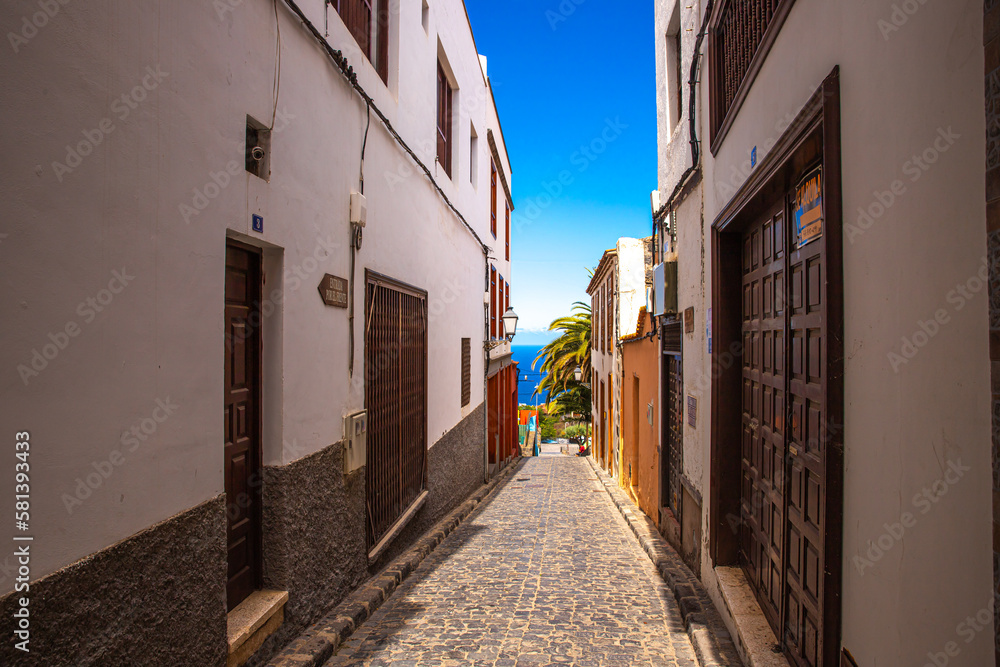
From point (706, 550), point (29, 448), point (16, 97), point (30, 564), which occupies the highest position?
point (16, 97)

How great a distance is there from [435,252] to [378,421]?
127 inches

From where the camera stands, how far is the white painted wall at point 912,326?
5.15ft

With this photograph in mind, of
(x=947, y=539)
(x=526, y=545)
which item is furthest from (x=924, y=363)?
(x=526, y=545)

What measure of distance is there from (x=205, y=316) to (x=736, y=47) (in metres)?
4.21

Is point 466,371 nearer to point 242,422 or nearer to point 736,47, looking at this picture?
point 736,47

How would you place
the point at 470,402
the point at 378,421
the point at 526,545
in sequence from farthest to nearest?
the point at 470,402, the point at 526,545, the point at 378,421

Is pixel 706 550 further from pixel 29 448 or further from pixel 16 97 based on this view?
pixel 16 97

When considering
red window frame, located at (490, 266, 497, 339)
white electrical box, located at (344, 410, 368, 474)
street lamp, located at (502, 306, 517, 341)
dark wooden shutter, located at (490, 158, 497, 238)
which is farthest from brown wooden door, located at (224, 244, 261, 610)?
dark wooden shutter, located at (490, 158, 497, 238)

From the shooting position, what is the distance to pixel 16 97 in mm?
1880

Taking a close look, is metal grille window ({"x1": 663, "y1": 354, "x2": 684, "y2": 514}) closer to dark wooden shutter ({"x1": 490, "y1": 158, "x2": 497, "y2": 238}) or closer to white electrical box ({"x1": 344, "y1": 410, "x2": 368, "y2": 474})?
white electrical box ({"x1": 344, "y1": 410, "x2": 368, "y2": 474})

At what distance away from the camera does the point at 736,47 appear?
181 inches

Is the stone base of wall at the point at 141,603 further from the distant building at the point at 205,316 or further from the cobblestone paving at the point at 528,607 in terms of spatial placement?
the cobblestone paving at the point at 528,607

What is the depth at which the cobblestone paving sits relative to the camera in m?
3.80

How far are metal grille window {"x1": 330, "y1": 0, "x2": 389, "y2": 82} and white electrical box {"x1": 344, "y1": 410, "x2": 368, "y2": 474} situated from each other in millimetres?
3058
